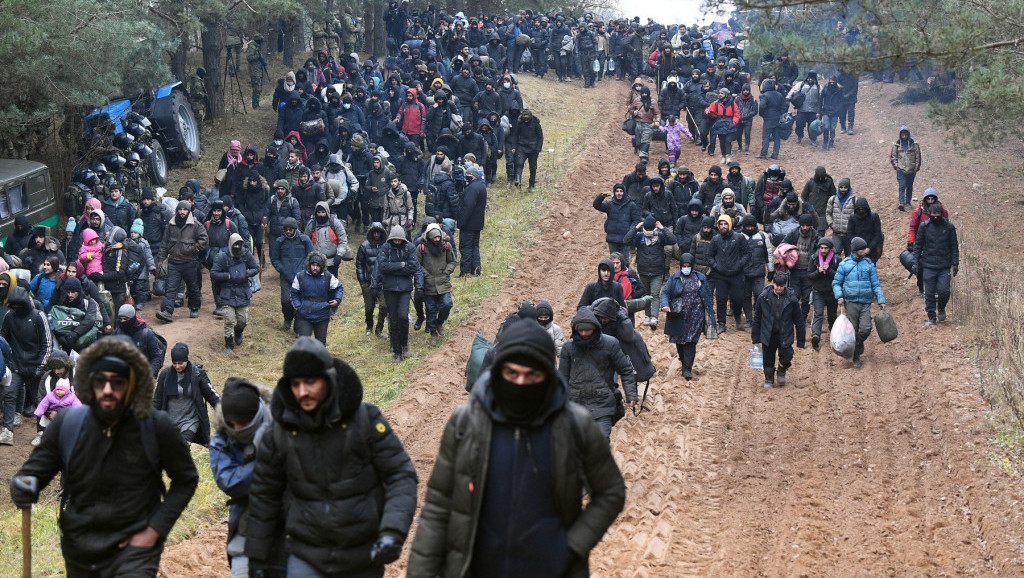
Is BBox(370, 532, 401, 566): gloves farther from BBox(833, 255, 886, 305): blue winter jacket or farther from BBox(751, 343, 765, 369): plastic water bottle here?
BBox(833, 255, 886, 305): blue winter jacket

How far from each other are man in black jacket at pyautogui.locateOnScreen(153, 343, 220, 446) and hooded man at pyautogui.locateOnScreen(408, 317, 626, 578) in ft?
24.5

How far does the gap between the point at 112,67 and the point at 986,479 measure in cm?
1554

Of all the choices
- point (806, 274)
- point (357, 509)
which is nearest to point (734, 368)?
point (806, 274)

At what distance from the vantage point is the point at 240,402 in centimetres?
572

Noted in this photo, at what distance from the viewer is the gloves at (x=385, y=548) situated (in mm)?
4812

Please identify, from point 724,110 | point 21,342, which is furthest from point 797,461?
point 724,110

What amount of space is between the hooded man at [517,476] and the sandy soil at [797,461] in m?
4.89

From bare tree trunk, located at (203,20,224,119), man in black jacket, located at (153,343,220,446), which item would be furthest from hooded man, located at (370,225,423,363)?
bare tree trunk, located at (203,20,224,119)

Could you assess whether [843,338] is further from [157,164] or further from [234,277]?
[157,164]

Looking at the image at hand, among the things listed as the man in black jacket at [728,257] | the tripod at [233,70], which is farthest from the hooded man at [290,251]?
the tripod at [233,70]

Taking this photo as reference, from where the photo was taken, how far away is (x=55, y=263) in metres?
15.4

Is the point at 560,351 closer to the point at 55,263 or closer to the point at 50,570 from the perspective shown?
the point at 50,570

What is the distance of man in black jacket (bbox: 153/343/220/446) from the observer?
450 inches

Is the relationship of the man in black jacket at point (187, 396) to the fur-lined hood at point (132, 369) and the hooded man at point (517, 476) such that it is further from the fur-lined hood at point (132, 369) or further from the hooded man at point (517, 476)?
the hooded man at point (517, 476)
